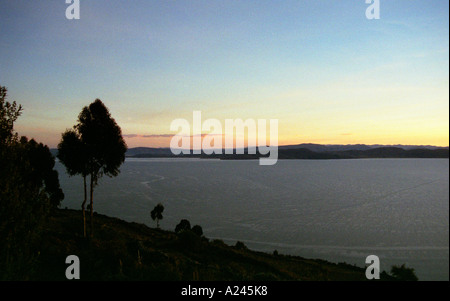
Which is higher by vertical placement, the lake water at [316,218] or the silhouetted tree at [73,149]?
the silhouetted tree at [73,149]

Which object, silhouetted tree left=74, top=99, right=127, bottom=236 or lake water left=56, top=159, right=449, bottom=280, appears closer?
silhouetted tree left=74, top=99, right=127, bottom=236

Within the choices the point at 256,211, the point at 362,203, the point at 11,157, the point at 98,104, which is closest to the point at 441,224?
the point at 362,203

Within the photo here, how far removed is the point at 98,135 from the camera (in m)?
26.9

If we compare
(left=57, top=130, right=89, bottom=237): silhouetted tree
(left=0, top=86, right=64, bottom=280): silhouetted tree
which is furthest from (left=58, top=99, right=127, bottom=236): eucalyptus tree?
(left=0, top=86, right=64, bottom=280): silhouetted tree

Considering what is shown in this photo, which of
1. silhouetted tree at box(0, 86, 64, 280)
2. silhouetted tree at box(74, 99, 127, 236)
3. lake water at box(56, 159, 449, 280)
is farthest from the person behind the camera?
lake water at box(56, 159, 449, 280)

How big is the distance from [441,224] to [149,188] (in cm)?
12467

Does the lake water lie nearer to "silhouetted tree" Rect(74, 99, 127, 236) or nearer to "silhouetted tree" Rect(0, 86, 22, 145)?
"silhouetted tree" Rect(74, 99, 127, 236)

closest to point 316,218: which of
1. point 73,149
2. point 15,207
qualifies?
point 73,149

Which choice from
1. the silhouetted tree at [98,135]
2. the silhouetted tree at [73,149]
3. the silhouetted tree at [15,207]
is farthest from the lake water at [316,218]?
the silhouetted tree at [15,207]

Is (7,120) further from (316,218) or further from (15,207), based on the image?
(316,218)

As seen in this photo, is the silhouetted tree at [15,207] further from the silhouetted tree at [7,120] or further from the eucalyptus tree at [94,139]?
the eucalyptus tree at [94,139]

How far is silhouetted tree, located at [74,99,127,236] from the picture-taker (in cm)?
2703

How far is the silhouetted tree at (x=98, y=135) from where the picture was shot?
27031 millimetres
